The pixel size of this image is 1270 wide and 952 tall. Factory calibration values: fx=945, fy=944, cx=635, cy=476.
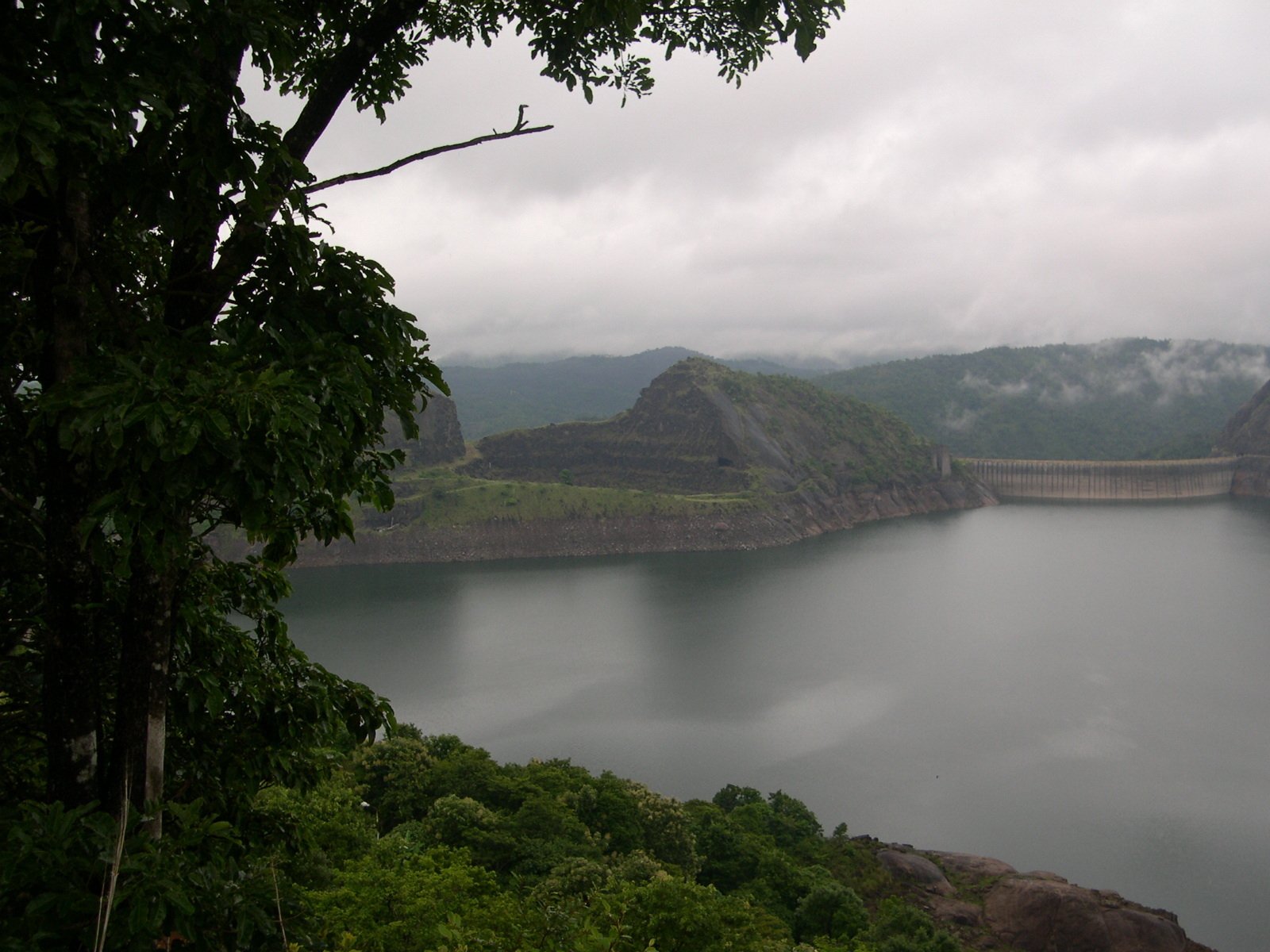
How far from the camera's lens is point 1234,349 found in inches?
7736

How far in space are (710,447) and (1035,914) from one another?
75811mm

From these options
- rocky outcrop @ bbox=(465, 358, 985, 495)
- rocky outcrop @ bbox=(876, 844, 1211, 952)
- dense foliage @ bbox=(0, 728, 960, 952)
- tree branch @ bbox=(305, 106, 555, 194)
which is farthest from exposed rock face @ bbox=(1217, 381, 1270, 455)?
tree branch @ bbox=(305, 106, 555, 194)

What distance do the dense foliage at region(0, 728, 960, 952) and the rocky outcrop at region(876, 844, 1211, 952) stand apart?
102 cm

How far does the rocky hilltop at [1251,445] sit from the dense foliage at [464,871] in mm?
101205

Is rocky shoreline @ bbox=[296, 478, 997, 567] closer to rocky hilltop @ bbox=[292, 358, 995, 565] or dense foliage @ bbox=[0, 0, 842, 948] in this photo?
rocky hilltop @ bbox=[292, 358, 995, 565]

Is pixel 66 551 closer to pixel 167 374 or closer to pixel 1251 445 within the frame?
pixel 167 374

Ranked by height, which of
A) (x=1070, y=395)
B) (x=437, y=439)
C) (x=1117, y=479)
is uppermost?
(x=1070, y=395)

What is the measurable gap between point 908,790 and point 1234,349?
8210 inches

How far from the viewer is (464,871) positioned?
879 cm

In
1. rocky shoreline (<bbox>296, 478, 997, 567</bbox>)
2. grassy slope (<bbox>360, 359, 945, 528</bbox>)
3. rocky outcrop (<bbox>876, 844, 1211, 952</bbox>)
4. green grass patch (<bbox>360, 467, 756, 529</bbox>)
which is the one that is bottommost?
rocky outcrop (<bbox>876, 844, 1211, 952</bbox>)

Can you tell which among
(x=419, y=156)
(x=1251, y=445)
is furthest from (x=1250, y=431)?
(x=419, y=156)

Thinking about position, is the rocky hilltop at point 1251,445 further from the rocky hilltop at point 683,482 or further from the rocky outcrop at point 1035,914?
the rocky outcrop at point 1035,914

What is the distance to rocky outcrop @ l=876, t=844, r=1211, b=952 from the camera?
1958 centimetres

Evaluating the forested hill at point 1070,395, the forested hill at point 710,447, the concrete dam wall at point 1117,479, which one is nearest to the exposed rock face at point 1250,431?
the concrete dam wall at point 1117,479
